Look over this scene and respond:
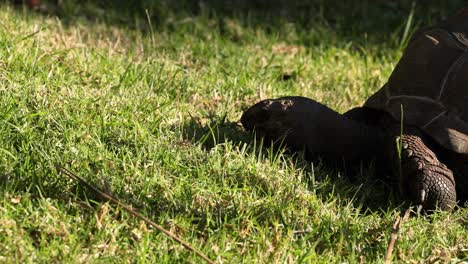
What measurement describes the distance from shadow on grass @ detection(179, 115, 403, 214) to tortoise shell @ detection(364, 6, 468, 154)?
1.17 feet

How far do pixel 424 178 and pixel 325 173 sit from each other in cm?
54

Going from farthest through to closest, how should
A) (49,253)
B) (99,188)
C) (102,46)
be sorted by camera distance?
1. (102,46)
2. (99,188)
3. (49,253)

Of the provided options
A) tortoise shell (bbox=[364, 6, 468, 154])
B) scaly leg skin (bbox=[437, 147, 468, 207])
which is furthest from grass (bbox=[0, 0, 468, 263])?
tortoise shell (bbox=[364, 6, 468, 154])

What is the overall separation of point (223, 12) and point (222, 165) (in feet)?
9.54

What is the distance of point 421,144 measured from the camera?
13.9 feet

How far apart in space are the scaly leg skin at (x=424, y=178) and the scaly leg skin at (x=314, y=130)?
290mm

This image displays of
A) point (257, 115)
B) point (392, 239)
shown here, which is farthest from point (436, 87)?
point (392, 239)

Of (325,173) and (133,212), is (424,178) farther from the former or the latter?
(133,212)

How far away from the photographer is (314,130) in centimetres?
446

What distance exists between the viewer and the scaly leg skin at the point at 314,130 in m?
4.46

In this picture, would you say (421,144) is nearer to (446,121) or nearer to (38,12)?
(446,121)

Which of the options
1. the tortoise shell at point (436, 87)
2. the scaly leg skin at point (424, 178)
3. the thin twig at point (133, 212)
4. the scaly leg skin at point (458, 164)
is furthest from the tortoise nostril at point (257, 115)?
the thin twig at point (133, 212)

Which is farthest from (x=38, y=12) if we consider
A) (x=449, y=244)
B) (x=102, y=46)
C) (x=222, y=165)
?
(x=449, y=244)

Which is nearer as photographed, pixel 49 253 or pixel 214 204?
pixel 49 253
